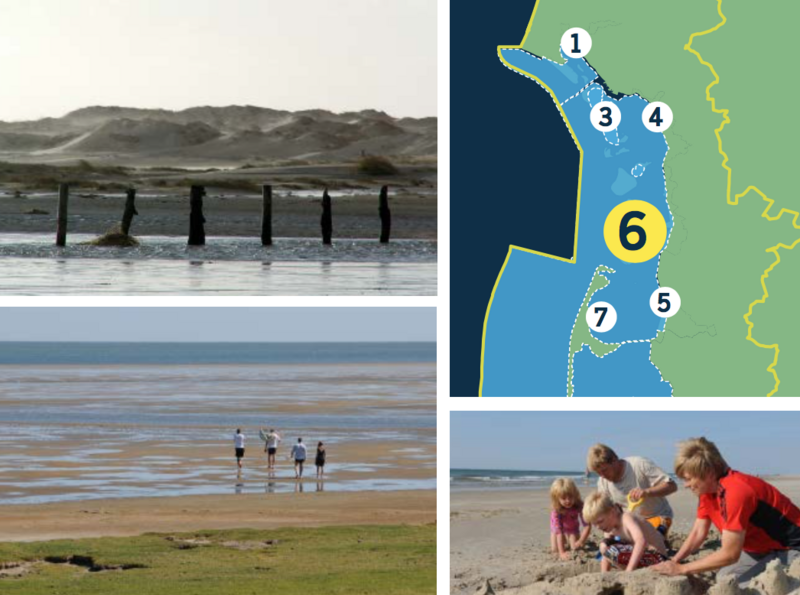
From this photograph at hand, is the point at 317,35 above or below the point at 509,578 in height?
above

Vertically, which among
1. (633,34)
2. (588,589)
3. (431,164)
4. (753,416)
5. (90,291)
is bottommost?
(588,589)

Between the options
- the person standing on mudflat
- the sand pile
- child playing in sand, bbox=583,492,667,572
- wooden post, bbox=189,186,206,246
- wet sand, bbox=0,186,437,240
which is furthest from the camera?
the person standing on mudflat

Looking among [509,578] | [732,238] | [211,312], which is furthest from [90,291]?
[732,238]

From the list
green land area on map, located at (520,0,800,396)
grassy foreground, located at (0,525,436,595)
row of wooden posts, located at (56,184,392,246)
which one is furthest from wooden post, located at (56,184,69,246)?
green land area on map, located at (520,0,800,396)

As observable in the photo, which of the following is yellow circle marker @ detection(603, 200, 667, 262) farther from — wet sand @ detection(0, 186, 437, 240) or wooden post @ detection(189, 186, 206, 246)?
wooden post @ detection(189, 186, 206, 246)

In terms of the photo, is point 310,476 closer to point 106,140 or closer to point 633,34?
point 106,140

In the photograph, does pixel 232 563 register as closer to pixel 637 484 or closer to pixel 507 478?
pixel 507 478
